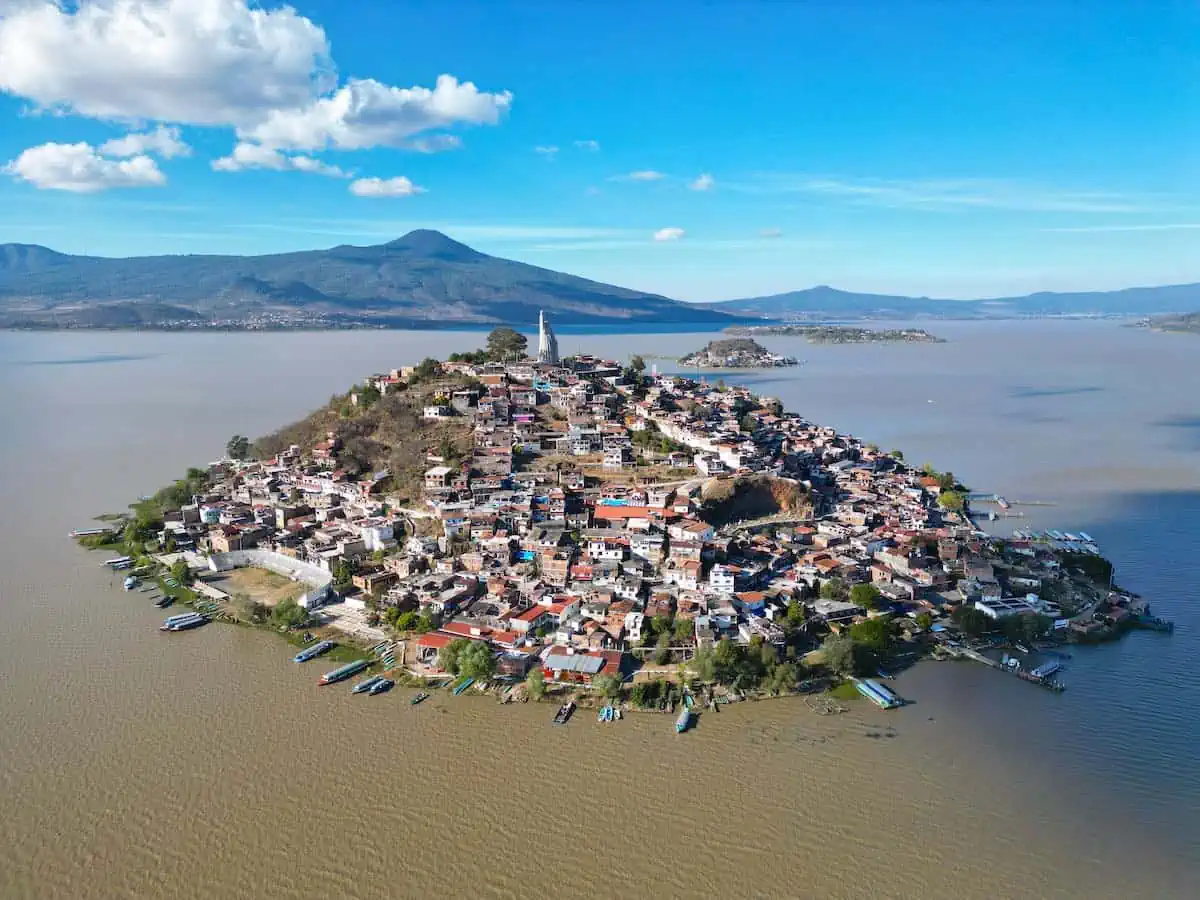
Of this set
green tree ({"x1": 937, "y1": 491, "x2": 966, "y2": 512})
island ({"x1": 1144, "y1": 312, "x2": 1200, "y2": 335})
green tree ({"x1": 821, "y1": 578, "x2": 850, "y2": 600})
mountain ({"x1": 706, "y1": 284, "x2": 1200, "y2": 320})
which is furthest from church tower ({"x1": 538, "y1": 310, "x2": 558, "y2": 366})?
mountain ({"x1": 706, "y1": 284, "x2": 1200, "y2": 320})

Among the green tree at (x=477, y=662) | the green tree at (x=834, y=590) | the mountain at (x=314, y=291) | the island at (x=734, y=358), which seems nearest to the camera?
the green tree at (x=477, y=662)

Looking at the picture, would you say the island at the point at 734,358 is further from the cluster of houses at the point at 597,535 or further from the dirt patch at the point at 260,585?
the dirt patch at the point at 260,585

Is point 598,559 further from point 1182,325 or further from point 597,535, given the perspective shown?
point 1182,325

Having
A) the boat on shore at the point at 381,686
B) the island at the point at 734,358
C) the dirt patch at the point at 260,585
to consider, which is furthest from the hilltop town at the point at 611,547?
the island at the point at 734,358

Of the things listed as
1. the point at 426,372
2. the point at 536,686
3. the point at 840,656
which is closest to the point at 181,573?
the point at 536,686

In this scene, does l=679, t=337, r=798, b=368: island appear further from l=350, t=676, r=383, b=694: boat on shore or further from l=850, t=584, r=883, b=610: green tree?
l=350, t=676, r=383, b=694: boat on shore

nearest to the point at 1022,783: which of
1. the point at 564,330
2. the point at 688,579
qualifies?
the point at 688,579

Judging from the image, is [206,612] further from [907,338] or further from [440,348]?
[907,338]
